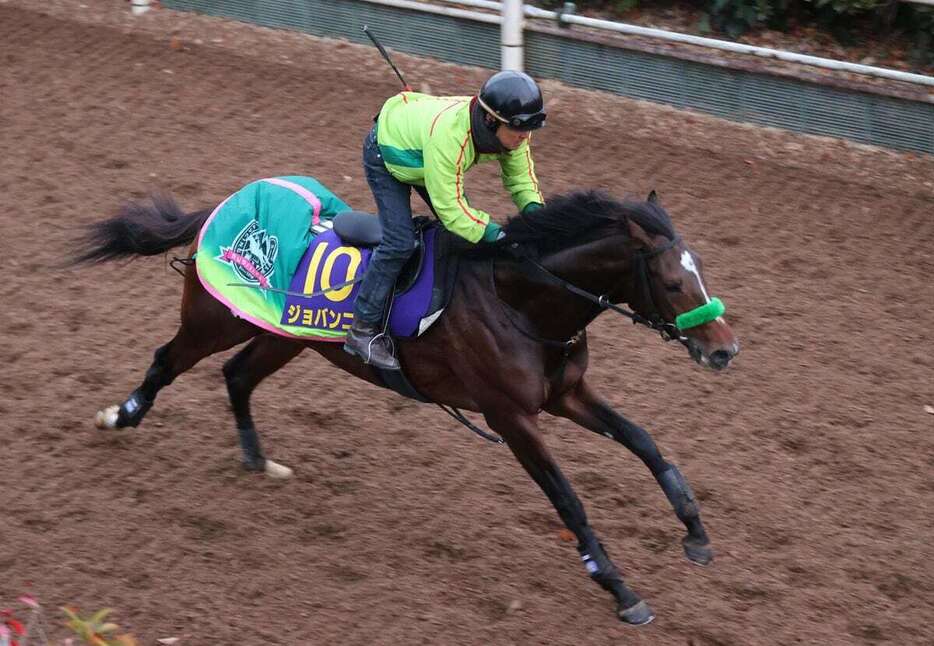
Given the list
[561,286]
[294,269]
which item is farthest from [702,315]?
[294,269]

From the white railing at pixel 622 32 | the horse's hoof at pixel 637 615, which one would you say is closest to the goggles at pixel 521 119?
the horse's hoof at pixel 637 615

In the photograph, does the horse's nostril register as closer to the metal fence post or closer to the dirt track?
the dirt track

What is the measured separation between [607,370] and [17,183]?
4451 mm

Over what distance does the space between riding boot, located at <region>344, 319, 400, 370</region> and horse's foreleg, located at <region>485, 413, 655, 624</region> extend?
569 mm

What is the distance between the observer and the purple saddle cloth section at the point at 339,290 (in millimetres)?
5039

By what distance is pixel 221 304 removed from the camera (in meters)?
5.61

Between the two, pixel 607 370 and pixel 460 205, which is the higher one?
pixel 460 205

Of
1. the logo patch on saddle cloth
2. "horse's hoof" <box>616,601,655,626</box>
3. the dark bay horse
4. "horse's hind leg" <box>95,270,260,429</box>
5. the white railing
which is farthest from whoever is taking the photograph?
the white railing

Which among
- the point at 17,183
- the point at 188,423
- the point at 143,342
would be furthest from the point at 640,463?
the point at 17,183

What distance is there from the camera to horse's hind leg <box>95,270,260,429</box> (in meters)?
5.65

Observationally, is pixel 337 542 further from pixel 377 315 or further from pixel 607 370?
pixel 607 370

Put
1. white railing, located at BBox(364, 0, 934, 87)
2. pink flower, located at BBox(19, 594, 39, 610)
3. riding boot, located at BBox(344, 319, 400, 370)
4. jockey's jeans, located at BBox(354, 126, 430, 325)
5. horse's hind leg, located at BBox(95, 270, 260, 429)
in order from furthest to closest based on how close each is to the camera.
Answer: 1. white railing, located at BBox(364, 0, 934, 87)
2. horse's hind leg, located at BBox(95, 270, 260, 429)
3. riding boot, located at BBox(344, 319, 400, 370)
4. jockey's jeans, located at BBox(354, 126, 430, 325)
5. pink flower, located at BBox(19, 594, 39, 610)

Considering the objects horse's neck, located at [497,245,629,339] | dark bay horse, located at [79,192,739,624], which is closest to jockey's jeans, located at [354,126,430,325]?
dark bay horse, located at [79,192,739,624]

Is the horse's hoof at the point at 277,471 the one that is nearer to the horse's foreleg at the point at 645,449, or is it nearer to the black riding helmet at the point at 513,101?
the horse's foreleg at the point at 645,449
